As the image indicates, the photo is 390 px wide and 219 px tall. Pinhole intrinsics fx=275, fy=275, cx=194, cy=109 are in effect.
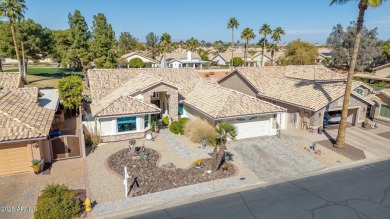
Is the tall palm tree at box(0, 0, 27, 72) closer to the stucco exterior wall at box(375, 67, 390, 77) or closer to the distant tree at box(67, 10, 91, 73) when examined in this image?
the distant tree at box(67, 10, 91, 73)

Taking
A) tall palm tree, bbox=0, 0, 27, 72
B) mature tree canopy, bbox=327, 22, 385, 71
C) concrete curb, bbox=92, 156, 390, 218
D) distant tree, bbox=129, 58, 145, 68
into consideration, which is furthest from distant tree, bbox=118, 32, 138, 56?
concrete curb, bbox=92, 156, 390, 218

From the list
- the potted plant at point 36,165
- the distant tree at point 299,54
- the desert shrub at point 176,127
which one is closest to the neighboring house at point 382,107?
the desert shrub at point 176,127

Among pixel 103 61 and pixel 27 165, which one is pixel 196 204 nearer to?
pixel 27 165

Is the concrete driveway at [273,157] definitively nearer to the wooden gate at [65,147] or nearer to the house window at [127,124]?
the house window at [127,124]

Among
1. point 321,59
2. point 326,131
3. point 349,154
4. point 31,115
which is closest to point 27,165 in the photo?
point 31,115

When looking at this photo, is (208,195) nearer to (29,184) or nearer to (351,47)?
(29,184)

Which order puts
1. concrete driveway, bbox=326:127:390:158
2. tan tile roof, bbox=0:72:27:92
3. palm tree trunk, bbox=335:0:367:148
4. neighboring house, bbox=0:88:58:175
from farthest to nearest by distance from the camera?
1. tan tile roof, bbox=0:72:27:92
2. concrete driveway, bbox=326:127:390:158
3. palm tree trunk, bbox=335:0:367:148
4. neighboring house, bbox=0:88:58:175

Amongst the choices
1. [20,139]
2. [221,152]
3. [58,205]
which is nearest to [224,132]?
[221,152]
